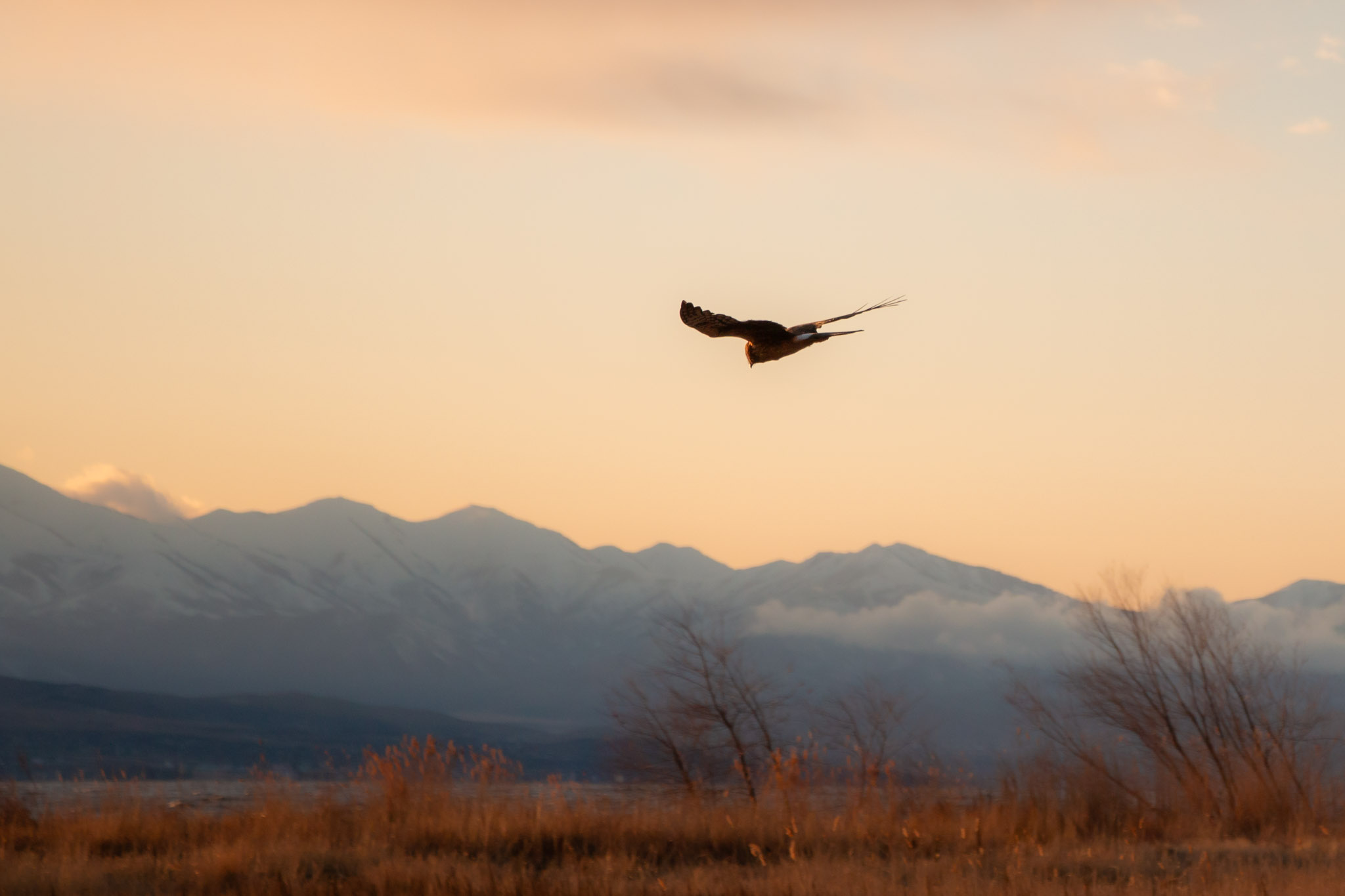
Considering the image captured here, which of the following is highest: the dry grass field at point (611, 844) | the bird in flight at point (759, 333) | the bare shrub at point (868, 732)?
the bird in flight at point (759, 333)

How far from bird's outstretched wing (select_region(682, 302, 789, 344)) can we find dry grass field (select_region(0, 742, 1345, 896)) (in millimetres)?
4709

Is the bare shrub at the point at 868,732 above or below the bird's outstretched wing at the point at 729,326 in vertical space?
below

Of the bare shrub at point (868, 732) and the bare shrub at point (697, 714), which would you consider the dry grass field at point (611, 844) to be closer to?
the bare shrub at point (868, 732)

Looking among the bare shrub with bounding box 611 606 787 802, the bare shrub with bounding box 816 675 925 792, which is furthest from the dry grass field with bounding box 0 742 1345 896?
the bare shrub with bounding box 611 606 787 802

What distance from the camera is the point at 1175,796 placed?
76.4ft

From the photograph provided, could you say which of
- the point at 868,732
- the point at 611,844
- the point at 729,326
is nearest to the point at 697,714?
the point at 868,732

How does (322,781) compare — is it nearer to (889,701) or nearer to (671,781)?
(671,781)

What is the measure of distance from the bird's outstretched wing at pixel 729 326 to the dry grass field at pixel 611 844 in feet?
15.4

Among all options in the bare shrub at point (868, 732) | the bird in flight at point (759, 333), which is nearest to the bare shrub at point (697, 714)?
the bare shrub at point (868, 732)

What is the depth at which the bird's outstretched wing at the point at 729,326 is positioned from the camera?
11.5m

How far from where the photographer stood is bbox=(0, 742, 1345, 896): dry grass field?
12844mm

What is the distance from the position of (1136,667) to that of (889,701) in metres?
6.74

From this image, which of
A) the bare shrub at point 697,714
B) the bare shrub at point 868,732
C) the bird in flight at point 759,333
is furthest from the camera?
the bare shrub at point 697,714

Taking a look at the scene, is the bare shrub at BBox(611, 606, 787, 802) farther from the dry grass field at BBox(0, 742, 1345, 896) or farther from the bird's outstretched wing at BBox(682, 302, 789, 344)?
the bird's outstretched wing at BBox(682, 302, 789, 344)
